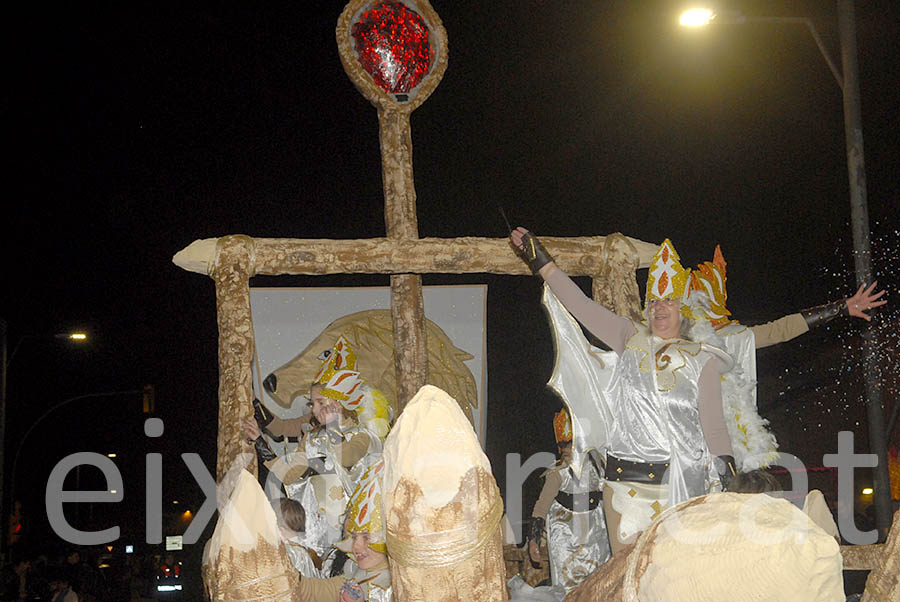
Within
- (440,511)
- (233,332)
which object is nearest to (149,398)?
(233,332)

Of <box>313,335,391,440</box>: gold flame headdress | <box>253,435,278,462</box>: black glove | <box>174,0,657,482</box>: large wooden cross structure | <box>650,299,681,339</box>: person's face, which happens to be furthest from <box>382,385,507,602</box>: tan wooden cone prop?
<box>313,335,391,440</box>: gold flame headdress

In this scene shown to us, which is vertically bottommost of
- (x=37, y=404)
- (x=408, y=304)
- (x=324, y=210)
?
(x=37, y=404)

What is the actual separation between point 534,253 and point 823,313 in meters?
1.41

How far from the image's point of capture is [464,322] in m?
5.18

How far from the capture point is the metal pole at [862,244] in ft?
15.9

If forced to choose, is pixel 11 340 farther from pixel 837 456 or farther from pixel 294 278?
pixel 837 456

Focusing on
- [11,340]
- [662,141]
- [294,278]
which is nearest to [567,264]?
[294,278]

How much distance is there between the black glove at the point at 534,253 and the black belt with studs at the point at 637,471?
833 millimetres

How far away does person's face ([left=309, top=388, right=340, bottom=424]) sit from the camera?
5.01 metres

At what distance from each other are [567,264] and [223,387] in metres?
1.84

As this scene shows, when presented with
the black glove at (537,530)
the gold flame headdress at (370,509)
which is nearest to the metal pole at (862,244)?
the black glove at (537,530)

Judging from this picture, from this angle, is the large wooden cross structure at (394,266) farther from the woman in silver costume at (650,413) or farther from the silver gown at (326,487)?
the woman in silver costume at (650,413)

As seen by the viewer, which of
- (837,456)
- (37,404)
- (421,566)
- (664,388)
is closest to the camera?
(421,566)

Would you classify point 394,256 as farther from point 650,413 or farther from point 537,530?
point 537,530
